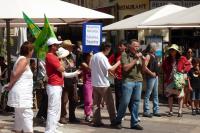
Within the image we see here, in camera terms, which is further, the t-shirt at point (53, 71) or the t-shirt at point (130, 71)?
the t-shirt at point (130, 71)

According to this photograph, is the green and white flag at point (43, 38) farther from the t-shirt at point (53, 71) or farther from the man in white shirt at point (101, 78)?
the man in white shirt at point (101, 78)

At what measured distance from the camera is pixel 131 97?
11.2 meters

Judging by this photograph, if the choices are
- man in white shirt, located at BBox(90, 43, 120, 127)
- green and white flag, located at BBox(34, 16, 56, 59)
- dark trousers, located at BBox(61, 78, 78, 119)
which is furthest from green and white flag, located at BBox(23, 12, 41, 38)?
man in white shirt, located at BBox(90, 43, 120, 127)

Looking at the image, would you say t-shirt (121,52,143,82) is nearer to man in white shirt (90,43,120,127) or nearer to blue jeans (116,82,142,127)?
blue jeans (116,82,142,127)

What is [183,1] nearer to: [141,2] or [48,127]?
[141,2]

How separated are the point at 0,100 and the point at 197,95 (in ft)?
16.6

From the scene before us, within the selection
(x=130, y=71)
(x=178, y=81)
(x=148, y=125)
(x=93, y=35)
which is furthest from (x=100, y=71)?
(x=178, y=81)

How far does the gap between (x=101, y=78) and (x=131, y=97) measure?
734 millimetres

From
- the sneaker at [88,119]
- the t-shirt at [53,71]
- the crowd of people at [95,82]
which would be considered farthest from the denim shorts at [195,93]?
the t-shirt at [53,71]

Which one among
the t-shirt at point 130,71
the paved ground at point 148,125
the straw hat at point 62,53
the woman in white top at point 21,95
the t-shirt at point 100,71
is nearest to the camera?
the woman in white top at point 21,95

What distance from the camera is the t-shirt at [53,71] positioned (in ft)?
32.4

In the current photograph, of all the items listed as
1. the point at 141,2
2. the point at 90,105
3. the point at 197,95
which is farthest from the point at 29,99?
the point at 141,2

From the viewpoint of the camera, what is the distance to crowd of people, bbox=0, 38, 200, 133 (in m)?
8.73

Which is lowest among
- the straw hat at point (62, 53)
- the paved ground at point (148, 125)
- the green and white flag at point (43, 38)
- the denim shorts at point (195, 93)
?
the paved ground at point (148, 125)
